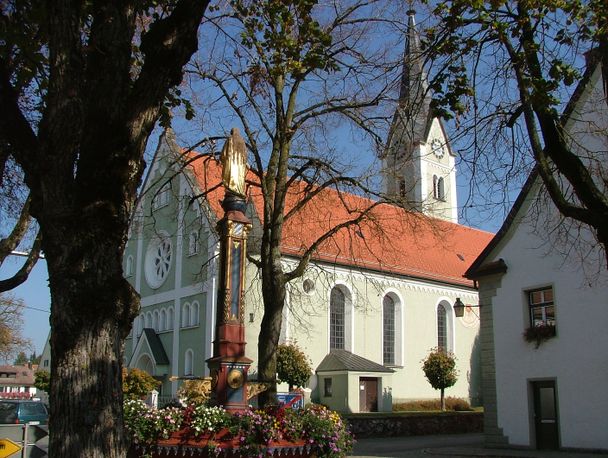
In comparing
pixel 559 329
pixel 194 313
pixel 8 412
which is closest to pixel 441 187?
pixel 194 313

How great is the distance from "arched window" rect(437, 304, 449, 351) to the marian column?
28362mm

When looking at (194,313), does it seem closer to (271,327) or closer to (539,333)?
(539,333)

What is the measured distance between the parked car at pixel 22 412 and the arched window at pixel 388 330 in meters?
18.9

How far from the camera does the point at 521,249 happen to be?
19703mm

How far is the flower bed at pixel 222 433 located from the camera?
28.9ft

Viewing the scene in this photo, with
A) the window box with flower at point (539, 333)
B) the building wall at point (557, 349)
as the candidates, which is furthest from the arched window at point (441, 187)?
the window box with flower at point (539, 333)

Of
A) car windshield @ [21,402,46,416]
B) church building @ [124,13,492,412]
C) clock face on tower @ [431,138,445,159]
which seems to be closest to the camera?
clock face on tower @ [431,138,445,159]

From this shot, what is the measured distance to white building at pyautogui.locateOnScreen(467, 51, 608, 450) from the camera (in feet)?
56.0

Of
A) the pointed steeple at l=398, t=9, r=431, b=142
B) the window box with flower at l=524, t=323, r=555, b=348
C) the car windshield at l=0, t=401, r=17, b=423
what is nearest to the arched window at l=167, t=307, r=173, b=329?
the car windshield at l=0, t=401, r=17, b=423

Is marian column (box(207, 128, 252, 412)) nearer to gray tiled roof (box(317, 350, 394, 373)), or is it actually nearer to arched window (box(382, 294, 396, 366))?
gray tiled roof (box(317, 350, 394, 373))

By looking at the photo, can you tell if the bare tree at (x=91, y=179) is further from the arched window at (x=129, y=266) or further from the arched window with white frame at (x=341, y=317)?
the arched window at (x=129, y=266)

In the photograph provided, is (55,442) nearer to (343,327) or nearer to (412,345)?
(343,327)

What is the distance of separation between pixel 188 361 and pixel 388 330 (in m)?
11.1

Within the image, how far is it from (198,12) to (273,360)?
8026 millimetres
